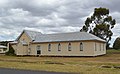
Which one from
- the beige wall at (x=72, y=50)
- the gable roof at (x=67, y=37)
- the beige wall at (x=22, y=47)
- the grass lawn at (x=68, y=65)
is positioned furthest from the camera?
the beige wall at (x=22, y=47)

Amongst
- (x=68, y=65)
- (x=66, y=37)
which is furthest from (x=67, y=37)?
(x=68, y=65)

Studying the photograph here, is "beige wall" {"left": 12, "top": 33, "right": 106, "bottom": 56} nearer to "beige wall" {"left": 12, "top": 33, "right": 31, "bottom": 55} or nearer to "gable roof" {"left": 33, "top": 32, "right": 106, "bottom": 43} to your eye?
"beige wall" {"left": 12, "top": 33, "right": 31, "bottom": 55}

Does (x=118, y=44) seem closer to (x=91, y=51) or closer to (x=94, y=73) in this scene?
(x=91, y=51)

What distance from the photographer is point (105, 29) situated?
65.6m

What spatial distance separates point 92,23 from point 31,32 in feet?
71.2

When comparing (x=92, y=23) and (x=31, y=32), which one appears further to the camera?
(x=92, y=23)

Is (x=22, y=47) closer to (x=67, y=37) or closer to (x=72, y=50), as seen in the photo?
(x=67, y=37)

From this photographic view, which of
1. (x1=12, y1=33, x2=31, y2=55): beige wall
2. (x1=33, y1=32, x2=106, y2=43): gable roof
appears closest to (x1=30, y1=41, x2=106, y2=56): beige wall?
(x1=33, y1=32, x2=106, y2=43): gable roof

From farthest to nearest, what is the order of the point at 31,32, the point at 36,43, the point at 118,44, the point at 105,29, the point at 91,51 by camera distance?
1. the point at 118,44
2. the point at 105,29
3. the point at 31,32
4. the point at 36,43
5. the point at 91,51

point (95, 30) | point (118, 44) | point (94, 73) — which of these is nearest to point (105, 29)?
point (95, 30)

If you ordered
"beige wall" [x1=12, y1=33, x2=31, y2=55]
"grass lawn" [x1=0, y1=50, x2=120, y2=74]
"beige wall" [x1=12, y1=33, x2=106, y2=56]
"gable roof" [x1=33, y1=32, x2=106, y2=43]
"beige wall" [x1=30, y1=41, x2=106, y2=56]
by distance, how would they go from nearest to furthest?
→ "grass lawn" [x1=0, y1=50, x2=120, y2=74]
"beige wall" [x1=30, y1=41, x2=106, y2=56]
"beige wall" [x1=12, y1=33, x2=106, y2=56]
"gable roof" [x1=33, y1=32, x2=106, y2=43]
"beige wall" [x1=12, y1=33, x2=31, y2=55]

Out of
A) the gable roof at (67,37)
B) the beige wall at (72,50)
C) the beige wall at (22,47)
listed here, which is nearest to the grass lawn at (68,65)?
the beige wall at (72,50)

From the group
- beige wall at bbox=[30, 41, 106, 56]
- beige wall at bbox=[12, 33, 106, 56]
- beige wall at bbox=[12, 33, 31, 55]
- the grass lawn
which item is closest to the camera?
the grass lawn

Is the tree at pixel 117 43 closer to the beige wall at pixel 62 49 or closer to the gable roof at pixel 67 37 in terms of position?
the beige wall at pixel 62 49
